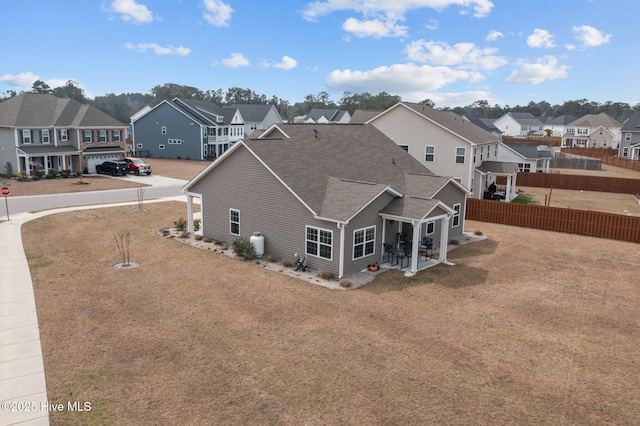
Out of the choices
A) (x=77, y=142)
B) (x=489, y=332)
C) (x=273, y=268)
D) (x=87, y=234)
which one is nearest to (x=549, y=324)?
(x=489, y=332)

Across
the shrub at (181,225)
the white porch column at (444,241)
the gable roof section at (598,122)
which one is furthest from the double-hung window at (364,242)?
the gable roof section at (598,122)

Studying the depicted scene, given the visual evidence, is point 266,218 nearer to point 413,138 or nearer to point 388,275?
point 388,275

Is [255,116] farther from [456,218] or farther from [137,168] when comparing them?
[456,218]

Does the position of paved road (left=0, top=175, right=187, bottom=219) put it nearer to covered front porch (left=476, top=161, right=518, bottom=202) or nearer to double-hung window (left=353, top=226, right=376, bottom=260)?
double-hung window (left=353, top=226, right=376, bottom=260)

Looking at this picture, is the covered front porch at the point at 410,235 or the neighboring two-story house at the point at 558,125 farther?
the neighboring two-story house at the point at 558,125

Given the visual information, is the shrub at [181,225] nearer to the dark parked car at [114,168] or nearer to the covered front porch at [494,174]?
the covered front porch at [494,174]

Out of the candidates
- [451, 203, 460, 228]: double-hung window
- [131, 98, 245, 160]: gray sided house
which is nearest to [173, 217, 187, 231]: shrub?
[451, 203, 460, 228]: double-hung window
